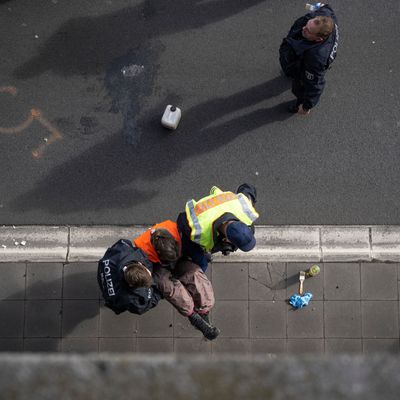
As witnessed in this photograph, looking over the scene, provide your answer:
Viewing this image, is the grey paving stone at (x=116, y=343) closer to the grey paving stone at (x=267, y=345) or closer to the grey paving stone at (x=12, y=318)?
the grey paving stone at (x=12, y=318)

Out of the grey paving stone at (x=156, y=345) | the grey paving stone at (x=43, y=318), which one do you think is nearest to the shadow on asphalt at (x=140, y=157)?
the grey paving stone at (x=43, y=318)

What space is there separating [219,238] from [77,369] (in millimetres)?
3075

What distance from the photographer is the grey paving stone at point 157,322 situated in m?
6.46

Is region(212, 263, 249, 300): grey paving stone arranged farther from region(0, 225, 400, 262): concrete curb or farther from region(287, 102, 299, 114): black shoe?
region(287, 102, 299, 114): black shoe

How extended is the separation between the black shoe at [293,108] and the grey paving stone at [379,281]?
2.01m

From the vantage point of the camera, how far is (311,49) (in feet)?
18.6

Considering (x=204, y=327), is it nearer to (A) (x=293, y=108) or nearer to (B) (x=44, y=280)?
(B) (x=44, y=280)

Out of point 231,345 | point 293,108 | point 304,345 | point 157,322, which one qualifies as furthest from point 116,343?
point 293,108

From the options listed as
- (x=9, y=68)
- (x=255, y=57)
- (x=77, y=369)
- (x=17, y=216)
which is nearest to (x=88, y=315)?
(x=17, y=216)

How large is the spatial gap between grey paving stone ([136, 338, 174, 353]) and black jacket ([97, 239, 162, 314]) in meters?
1.34

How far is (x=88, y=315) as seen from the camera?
645cm

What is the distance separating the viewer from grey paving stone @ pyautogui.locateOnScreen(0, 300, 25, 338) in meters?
6.43

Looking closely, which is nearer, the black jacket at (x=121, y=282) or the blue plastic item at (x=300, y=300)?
the black jacket at (x=121, y=282)

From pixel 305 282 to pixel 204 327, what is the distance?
4.36ft
